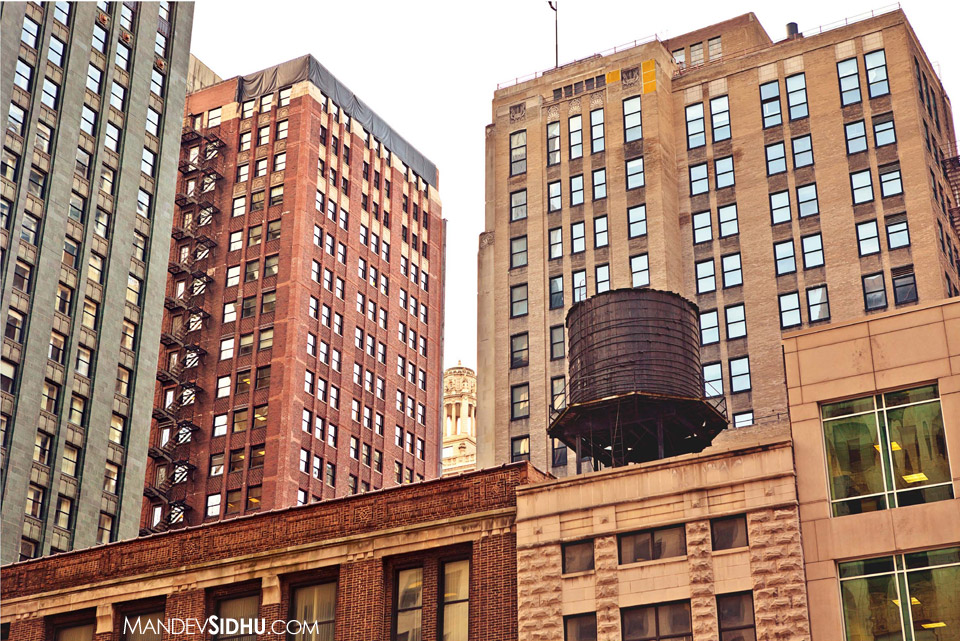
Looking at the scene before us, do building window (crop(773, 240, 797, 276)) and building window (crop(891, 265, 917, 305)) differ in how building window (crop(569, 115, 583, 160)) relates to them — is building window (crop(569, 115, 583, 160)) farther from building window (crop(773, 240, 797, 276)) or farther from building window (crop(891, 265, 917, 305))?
building window (crop(891, 265, 917, 305))

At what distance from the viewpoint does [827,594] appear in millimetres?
32250

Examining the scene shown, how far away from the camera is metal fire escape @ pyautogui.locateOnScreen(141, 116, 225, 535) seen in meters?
97.7

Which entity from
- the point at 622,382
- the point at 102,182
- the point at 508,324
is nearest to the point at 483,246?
the point at 508,324

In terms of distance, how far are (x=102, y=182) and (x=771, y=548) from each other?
59.5 m

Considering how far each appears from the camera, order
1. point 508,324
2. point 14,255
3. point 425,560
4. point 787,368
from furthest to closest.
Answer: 1. point 508,324
2. point 14,255
3. point 425,560
4. point 787,368

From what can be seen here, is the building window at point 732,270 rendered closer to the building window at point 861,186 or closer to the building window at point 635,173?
the building window at point 861,186

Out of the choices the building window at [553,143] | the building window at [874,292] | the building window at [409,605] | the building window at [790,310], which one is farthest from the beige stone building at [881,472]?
the building window at [553,143]

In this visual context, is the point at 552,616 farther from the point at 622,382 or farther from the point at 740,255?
the point at 740,255

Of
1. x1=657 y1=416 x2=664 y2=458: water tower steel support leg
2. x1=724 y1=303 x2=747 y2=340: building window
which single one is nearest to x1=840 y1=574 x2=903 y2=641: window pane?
x1=657 y1=416 x2=664 y2=458: water tower steel support leg

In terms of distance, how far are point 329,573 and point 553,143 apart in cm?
5028

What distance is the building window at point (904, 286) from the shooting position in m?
70.2

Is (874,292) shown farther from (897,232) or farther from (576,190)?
(576,190)

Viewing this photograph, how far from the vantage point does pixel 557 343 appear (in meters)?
78.8

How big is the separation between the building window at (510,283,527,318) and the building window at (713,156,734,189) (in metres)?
13.4
